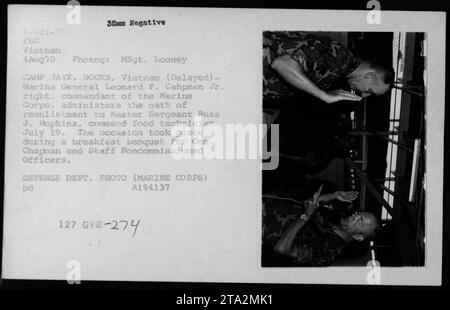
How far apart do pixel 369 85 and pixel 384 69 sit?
0.17 ft

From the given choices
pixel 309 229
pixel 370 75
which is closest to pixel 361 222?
pixel 309 229

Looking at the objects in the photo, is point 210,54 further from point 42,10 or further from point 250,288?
point 250,288

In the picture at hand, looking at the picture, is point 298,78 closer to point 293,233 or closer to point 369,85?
point 369,85

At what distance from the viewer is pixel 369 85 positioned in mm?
1171

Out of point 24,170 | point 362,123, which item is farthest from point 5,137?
point 362,123

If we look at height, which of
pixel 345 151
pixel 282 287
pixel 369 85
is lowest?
pixel 282 287

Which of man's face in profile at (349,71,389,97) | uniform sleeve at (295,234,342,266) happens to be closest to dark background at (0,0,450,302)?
uniform sleeve at (295,234,342,266)

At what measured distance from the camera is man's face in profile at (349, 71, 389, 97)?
3.83 ft

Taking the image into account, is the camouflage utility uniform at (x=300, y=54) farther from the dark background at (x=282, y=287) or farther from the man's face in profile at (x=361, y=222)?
the man's face in profile at (x=361, y=222)

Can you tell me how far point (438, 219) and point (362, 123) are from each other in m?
→ 0.31

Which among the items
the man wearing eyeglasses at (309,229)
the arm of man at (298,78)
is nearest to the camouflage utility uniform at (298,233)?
the man wearing eyeglasses at (309,229)

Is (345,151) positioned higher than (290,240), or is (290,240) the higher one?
(345,151)

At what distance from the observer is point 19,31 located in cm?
116

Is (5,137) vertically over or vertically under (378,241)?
over
